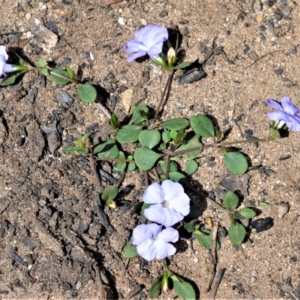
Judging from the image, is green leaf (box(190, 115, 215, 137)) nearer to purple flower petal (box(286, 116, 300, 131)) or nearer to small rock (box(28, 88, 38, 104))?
purple flower petal (box(286, 116, 300, 131))

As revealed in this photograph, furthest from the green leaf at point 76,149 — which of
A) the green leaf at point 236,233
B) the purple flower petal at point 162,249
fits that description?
the green leaf at point 236,233

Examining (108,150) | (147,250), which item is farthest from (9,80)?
(147,250)

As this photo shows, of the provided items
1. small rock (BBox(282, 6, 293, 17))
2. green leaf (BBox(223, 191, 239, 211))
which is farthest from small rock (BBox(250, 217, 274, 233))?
small rock (BBox(282, 6, 293, 17))

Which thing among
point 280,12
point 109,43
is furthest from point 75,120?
point 280,12

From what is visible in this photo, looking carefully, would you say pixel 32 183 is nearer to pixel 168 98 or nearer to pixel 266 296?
pixel 168 98

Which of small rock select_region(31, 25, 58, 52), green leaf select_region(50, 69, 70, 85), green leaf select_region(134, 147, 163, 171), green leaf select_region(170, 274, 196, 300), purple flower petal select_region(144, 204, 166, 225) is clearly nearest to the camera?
purple flower petal select_region(144, 204, 166, 225)
